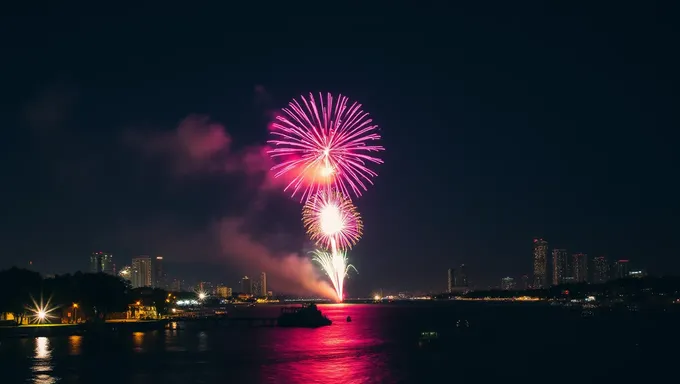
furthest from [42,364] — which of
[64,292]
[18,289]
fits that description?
[64,292]

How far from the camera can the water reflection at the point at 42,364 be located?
6500 cm

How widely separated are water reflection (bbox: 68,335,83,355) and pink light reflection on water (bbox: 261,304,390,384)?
83.0 feet

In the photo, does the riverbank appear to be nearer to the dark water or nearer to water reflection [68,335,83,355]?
water reflection [68,335,83,355]

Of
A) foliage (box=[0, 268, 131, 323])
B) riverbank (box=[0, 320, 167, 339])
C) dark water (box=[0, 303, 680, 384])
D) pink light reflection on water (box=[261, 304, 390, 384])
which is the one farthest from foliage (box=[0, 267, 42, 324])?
pink light reflection on water (box=[261, 304, 390, 384])

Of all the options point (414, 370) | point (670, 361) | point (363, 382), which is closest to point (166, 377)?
point (363, 382)

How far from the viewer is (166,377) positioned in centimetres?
6812

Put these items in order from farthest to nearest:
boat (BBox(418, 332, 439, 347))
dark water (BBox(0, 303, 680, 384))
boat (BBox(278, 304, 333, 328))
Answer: boat (BBox(278, 304, 333, 328)) → boat (BBox(418, 332, 439, 347)) → dark water (BBox(0, 303, 680, 384))

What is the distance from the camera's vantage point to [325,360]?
8106 cm

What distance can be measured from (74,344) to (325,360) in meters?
41.4

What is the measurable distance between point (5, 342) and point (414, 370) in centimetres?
6163

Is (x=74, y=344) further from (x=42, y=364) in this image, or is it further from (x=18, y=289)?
(x=18, y=289)

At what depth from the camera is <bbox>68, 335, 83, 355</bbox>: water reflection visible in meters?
89.2

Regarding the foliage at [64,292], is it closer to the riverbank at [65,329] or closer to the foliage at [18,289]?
the foliage at [18,289]

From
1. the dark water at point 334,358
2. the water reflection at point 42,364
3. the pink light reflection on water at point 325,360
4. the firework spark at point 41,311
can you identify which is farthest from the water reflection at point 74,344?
the pink light reflection on water at point 325,360
